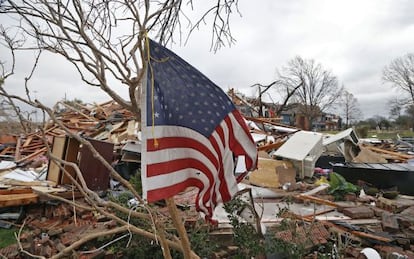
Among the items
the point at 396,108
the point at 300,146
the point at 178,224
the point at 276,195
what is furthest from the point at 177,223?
the point at 396,108

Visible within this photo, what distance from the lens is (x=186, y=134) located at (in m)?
2.35

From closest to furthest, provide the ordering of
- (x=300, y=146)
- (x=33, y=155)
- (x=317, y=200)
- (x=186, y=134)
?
1. (x=186, y=134)
2. (x=317, y=200)
3. (x=300, y=146)
4. (x=33, y=155)

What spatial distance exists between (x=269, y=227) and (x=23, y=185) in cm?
535

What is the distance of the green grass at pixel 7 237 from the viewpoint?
4.82 metres

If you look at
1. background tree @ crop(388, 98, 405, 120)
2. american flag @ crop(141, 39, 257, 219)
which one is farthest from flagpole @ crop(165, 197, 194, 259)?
background tree @ crop(388, 98, 405, 120)

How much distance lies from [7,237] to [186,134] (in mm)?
4519

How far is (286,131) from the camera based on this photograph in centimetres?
1260

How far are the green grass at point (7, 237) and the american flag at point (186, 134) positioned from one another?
3.97m

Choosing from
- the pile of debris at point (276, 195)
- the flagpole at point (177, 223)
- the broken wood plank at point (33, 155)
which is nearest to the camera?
Answer: the flagpole at point (177, 223)

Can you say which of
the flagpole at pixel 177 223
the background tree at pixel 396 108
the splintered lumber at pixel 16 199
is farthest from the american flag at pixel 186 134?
the background tree at pixel 396 108

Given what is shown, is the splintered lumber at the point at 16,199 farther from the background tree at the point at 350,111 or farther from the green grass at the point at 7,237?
the background tree at the point at 350,111

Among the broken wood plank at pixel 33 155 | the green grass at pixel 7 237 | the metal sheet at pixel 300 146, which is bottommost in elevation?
the green grass at pixel 7 237

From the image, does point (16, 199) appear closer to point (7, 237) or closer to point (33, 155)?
point (7, 237)

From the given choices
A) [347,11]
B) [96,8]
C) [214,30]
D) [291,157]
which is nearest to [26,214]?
[96,8]
